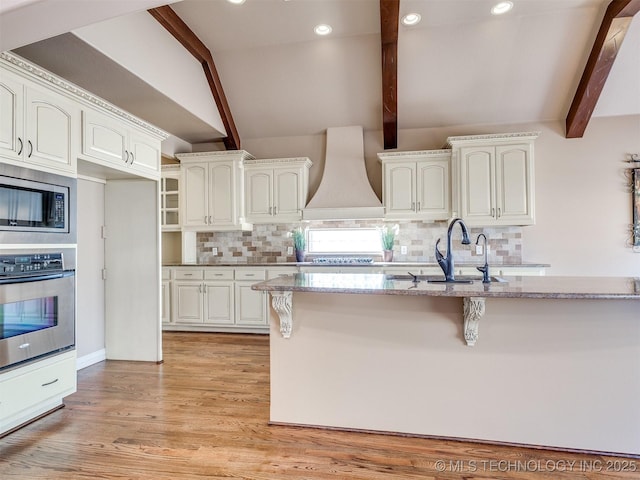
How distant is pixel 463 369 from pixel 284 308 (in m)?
1.17

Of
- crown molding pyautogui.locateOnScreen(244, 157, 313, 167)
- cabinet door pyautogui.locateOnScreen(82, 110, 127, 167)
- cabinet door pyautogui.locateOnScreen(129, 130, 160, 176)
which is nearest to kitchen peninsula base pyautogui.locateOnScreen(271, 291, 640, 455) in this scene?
cabinet door pyautogui.locateOnScreen(82, 110, 127, 167)

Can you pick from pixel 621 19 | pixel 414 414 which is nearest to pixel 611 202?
pixel 621 19

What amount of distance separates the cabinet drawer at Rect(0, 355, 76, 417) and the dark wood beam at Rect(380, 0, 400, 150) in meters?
4.02

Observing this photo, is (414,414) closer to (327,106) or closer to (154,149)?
(154,149)

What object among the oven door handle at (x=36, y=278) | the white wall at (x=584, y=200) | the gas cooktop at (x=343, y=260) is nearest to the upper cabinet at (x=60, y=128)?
the oven door handle at (x=36, y=278)

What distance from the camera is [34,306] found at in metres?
2.41

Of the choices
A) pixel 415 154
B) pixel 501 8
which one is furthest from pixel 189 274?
pixel 501 8

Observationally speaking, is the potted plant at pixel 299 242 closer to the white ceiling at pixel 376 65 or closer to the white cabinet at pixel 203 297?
the white cabinet at pixel 203 297

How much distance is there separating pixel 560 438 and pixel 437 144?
154 inches

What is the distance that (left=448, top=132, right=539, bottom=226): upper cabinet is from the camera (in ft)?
14.3

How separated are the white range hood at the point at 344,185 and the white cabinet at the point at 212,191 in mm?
1008

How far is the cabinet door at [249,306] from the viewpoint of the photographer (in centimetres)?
473

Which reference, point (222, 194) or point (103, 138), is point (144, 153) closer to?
point (103, 138)

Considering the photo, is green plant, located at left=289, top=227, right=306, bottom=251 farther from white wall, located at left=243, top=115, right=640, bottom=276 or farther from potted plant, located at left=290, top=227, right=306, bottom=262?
white wall, located at left=243, top=115, right=640, bottom=276
